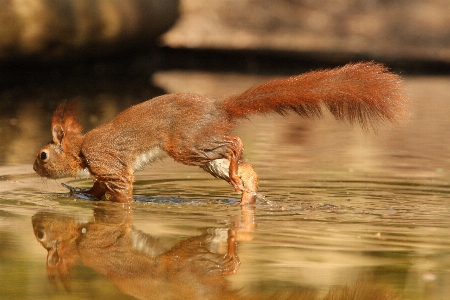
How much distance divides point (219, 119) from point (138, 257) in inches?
73.7

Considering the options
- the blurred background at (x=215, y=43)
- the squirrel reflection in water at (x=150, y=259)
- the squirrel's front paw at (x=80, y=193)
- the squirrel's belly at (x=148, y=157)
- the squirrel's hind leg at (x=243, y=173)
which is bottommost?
the squirrel reflection in water at (x=150, y=259)

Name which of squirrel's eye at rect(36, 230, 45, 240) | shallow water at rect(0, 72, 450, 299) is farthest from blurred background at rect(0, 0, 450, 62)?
squirrel's eye at rect(36, 230, 45, 240)

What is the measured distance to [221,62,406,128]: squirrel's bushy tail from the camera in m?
5.73

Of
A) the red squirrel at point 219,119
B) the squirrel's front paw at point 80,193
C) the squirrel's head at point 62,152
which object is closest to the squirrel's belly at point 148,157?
the red squirrel at point 219,119

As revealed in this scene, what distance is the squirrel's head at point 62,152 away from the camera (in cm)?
632

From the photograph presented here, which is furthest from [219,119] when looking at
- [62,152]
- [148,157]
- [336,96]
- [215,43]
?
[215,43]

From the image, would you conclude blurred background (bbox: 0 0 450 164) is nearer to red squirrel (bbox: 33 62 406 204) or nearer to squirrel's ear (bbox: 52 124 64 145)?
squirrel's ear (bbox: 52 124 64 145)

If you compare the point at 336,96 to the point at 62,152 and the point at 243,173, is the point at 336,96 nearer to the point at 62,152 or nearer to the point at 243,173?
the point at 243,173

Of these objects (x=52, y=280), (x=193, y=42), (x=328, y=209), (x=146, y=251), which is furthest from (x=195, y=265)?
(x=193, y=42)

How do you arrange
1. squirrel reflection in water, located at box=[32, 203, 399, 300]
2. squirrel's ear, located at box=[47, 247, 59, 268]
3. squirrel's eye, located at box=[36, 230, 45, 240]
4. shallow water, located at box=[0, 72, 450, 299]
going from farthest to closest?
squirrel's eye, located at box=[36, 230, 45, 240] < squirrel's ear, located at box=[47, 247, 59, 268] < shallow water, located at box=[0, 72, 450, 299] < squirrel reflection in water, located at box=[32, 203, 399, 300]

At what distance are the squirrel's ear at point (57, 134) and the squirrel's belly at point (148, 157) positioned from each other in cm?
61

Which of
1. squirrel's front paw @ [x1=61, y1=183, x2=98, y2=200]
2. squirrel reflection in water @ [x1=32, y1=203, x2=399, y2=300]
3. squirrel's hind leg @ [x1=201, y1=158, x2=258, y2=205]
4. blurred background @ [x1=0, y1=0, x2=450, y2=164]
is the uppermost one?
blurred background @ [x1=0, y1=0, x2=450, y2=164]

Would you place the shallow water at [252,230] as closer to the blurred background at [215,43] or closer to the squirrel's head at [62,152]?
the squirrel's head at [62,152]

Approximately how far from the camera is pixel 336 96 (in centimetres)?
580
